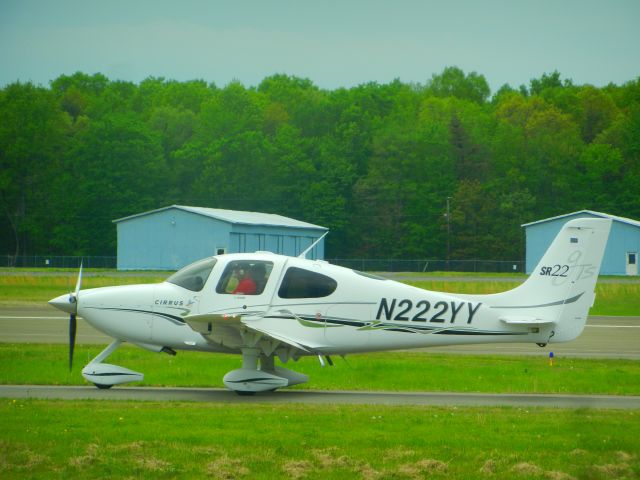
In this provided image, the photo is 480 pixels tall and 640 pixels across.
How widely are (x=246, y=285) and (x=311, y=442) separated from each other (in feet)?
16.1

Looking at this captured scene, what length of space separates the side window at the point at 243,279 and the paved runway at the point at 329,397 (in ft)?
5.86

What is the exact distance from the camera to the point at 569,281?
619 inches

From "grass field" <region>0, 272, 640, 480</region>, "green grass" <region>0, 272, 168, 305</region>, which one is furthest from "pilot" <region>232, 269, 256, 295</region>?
"green grass" <region>0, 272, 168, 305</region>

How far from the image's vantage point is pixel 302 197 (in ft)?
270

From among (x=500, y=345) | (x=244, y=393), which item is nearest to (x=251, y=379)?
(x=244, y=393)

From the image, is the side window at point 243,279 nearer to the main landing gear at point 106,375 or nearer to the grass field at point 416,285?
the main landing gear at point 106,375

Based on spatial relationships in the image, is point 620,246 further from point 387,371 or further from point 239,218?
point 387,371

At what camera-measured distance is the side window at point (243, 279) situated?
15.6m

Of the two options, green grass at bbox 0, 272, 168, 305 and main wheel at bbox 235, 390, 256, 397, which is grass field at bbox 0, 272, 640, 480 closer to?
main wheel at bbox 235, 390, 256, 397

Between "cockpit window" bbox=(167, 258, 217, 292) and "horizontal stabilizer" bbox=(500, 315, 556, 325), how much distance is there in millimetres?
5008

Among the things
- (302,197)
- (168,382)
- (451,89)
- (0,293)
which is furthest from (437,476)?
(451,89)

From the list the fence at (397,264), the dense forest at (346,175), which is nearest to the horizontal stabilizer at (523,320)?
the fence at (397,264)

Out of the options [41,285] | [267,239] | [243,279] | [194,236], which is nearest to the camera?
[243,279]

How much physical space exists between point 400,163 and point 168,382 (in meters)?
67.3
